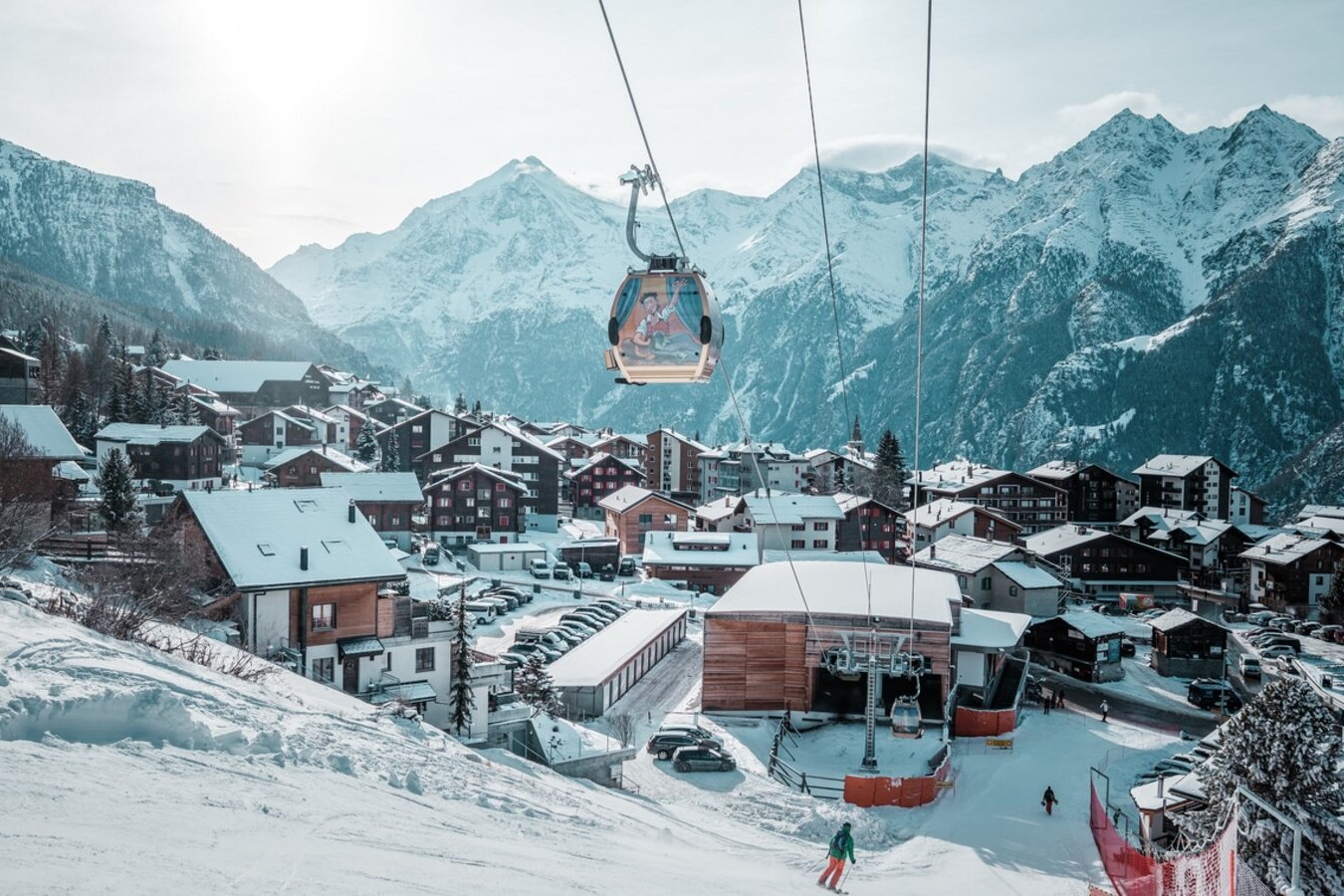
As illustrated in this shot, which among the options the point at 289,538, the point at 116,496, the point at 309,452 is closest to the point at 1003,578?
the point at 289,538

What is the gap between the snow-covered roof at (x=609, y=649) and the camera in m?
28.5

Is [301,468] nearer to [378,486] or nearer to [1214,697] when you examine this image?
[378,486]

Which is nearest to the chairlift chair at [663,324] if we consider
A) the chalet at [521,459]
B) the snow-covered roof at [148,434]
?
the snow-covered roof at [148,434]

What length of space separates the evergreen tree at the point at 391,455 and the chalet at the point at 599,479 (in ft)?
43.8

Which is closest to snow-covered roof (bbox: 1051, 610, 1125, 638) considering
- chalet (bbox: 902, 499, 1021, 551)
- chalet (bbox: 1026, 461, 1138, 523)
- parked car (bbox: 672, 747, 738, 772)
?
chalet (bbox: 902, 499, 1021, 551)

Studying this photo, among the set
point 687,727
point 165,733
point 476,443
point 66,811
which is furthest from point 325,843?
point 476,443

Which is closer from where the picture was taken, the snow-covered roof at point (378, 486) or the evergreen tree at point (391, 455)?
the snow-covered roof at point (378, 486)

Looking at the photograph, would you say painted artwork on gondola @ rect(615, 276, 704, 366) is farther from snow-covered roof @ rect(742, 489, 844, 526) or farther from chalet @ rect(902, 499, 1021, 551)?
chalet @ rect(902, 499, 1021, 551)

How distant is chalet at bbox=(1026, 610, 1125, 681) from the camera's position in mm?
38062

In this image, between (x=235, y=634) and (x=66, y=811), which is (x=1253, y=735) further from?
(x=235, y=634)

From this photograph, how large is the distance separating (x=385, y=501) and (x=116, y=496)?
66.6ft

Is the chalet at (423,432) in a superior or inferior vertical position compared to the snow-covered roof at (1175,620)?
superior

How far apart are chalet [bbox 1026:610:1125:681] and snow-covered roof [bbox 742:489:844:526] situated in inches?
688

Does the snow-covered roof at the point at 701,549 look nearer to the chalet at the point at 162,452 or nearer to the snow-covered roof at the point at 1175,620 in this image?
the snow-covered roof at the point at 1175,620
